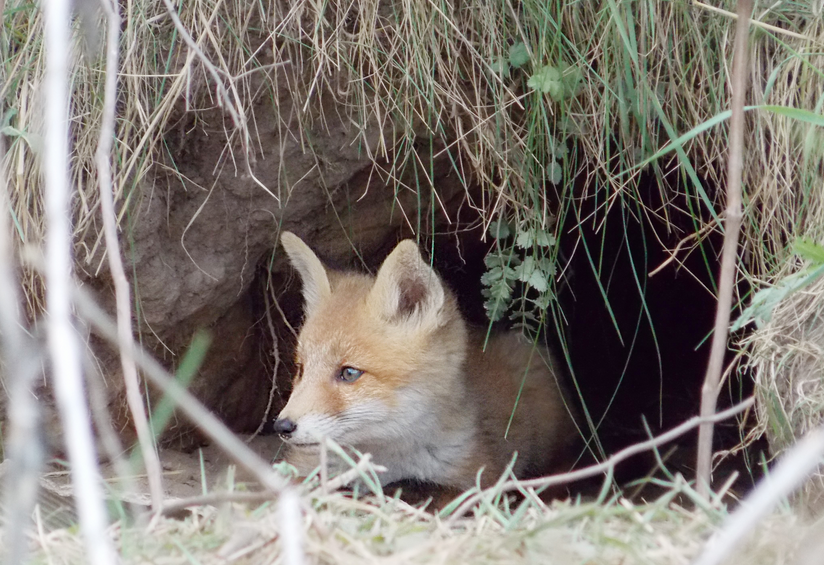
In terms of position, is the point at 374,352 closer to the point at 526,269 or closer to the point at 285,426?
the point at 285,426

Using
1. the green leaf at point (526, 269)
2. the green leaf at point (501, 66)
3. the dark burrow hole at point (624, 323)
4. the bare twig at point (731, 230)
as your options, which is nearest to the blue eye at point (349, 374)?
the green leaf at point (526, 269)

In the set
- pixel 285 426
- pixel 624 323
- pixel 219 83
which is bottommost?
pixel 624 323

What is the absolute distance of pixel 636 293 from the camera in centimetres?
511

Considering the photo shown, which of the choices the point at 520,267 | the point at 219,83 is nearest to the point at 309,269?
the point at 520,267

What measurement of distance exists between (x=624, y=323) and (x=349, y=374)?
251 centimetres

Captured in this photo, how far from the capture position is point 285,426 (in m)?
3.02

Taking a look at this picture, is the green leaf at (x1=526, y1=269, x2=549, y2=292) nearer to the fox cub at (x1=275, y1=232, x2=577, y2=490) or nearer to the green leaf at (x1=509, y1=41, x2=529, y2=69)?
the fox cub at (x1=275, y1=232, x2=577, y2=490)

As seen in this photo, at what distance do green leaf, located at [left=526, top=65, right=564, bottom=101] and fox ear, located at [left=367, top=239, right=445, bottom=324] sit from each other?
0.92 m

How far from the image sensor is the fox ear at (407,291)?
346 cm

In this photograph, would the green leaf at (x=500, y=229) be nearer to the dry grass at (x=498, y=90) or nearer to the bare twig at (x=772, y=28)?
the dry grass at (x=498, y=90)

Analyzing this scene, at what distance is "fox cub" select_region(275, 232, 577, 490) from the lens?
327 centimetres

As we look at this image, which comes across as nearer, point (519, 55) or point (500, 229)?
point (519, 55)

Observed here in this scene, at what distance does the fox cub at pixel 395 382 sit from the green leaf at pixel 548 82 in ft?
2.79

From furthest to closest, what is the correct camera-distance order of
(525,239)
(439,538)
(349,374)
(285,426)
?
(349,374), (525,239), (285,426), (439,538)
